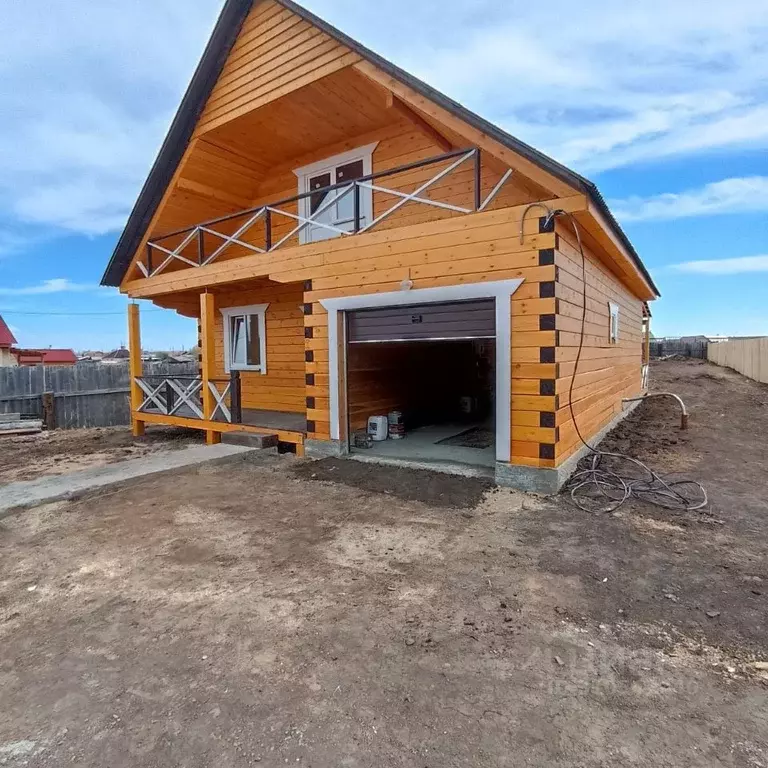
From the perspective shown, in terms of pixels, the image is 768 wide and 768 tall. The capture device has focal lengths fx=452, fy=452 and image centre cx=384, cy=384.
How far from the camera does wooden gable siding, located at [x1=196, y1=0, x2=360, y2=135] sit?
648 cm

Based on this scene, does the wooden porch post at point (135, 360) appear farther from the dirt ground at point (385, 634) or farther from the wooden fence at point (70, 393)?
the dirt ground at point (385, 634)

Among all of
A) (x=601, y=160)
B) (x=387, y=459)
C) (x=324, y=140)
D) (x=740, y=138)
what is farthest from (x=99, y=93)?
(x=740, y=138)

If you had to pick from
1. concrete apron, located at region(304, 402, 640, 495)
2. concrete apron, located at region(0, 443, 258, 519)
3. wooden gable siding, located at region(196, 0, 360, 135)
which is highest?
wooden gable siding, located at region(196, 0, 360, 135)

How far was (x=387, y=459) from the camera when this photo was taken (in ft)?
22.4

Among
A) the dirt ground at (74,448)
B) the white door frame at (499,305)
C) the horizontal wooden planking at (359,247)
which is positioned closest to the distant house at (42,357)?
the dirt ground at (74,448)

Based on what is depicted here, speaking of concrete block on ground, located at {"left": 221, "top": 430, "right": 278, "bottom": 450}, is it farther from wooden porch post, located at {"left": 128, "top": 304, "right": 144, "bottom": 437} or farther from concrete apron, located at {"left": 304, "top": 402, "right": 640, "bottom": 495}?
wooden porch post, located at {"left": 128, "top": 304, "right": 144, "bottom": 437}

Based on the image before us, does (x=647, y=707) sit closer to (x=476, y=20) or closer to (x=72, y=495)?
(x=72, y=495)

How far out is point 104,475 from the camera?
20.2ft

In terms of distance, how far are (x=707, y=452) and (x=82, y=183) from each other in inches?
1007

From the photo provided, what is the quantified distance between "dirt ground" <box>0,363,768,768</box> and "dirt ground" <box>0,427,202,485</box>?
256 centimetres

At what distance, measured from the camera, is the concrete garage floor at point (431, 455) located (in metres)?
6.27

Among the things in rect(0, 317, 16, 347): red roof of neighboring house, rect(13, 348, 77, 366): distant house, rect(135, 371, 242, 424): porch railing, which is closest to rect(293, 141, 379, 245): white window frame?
rect(135, 371, 242, 424): porch railing

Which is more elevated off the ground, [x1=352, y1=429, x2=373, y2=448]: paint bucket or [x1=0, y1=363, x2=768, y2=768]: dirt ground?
[x1=352, y1=429, x2=373, y2=448]: paint bucket

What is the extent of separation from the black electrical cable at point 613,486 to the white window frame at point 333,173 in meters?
3.41
